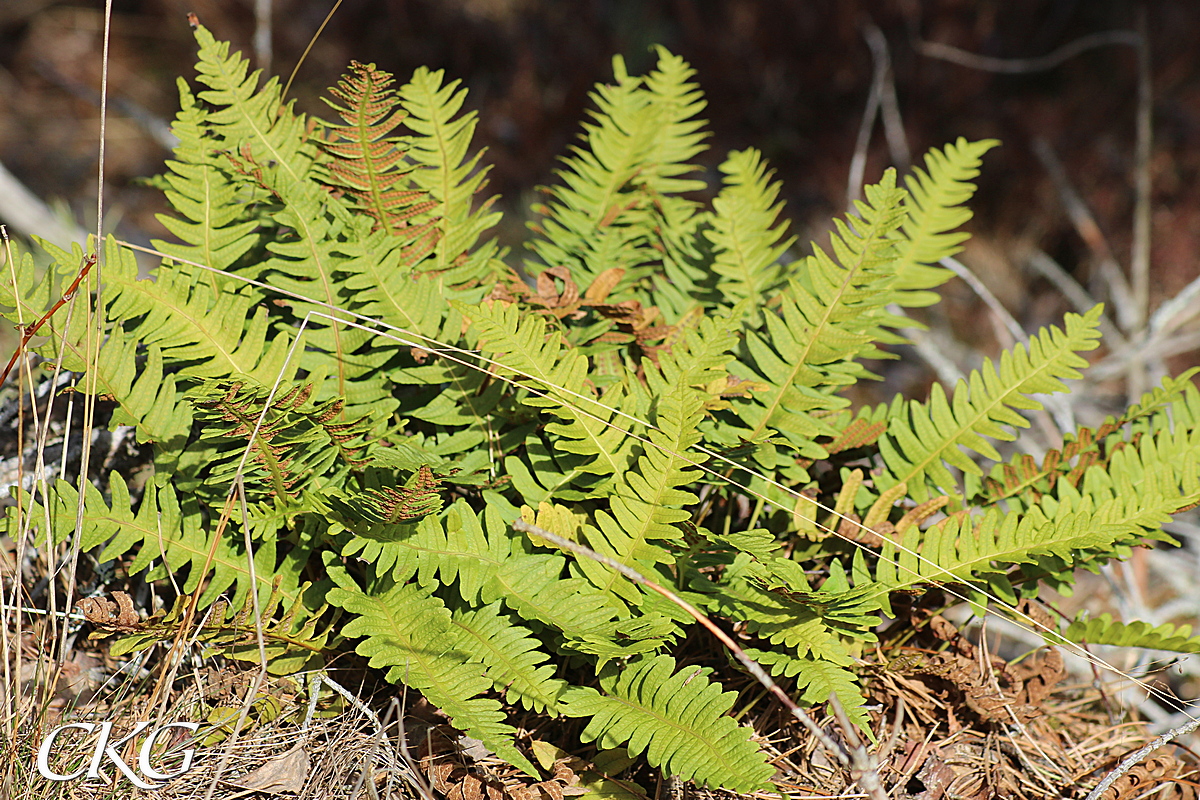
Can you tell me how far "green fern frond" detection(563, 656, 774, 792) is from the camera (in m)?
0.91

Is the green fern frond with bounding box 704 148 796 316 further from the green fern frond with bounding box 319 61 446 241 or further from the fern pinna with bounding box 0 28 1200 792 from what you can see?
the green fern frond with bounding box 319 61 446 241

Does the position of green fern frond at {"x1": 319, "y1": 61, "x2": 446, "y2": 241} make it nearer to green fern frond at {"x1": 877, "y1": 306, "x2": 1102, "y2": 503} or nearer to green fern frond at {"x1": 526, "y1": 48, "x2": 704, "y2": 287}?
green fern frond at {"x1": 526, "y1": 48, "x2": 704, "y2": 287}

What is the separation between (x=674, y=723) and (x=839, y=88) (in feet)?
11.5

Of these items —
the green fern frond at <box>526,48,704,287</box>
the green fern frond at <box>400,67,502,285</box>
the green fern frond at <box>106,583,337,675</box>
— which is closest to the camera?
the green fern frond at <box>106,583,337,675</box>

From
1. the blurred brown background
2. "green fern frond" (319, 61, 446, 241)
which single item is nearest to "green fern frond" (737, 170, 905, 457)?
"green fern frond" (319, 61, 446, 241)

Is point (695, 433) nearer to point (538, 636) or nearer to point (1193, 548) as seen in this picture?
point (538, 636)

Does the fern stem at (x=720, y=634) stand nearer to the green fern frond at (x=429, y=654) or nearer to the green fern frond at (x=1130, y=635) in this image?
the green fern frond at (x=429, y=654)

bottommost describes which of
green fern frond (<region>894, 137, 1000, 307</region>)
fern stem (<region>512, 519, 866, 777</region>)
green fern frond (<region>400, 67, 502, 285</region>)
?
fern stem (<region>512, 519, 866, 777</region>)

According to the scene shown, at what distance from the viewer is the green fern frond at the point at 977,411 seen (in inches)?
48.2

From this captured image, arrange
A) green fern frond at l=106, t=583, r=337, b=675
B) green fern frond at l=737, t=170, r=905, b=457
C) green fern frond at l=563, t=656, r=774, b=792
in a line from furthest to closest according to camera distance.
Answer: green fern frond at l=737, t=170, r=905, b=457 → green fern frond at l=106, t=583, r=337, b=675 → green fern frond at l=563, t=656, r=774, b=792

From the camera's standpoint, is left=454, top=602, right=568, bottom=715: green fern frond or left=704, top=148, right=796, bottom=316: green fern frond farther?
left=704, top=148, right=796, bottom=316: green fern frond

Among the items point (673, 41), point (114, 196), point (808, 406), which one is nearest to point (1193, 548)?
point (808, 406)

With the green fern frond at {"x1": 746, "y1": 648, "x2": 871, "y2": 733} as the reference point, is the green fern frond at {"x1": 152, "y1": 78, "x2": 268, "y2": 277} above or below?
above

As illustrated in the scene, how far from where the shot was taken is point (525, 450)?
1.31 metres
